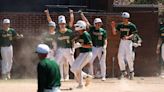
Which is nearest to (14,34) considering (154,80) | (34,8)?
(34,8)

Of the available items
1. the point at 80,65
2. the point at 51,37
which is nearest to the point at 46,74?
the point at 80,65

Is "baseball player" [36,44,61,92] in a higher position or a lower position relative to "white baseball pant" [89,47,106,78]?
higher

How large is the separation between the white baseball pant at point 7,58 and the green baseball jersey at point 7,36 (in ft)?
0.57

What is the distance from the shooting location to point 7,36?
60.3 feet

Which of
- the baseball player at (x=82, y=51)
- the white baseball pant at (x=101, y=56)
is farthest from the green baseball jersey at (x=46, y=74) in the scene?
the white baseball pant at (x=101, y=56)

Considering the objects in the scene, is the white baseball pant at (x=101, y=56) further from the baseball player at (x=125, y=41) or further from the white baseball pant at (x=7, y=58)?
the white baseball pant at (x=7, y=58)

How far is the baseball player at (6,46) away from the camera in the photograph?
1839 centimetres

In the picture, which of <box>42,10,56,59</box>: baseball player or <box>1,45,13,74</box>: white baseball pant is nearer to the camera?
<box>42,10,56,59</box>: baseball player

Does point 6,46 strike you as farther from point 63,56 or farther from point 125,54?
point 125,54

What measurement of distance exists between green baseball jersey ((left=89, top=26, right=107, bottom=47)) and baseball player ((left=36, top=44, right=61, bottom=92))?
8.28 metres

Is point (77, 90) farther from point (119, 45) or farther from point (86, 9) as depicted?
point (86, 9)

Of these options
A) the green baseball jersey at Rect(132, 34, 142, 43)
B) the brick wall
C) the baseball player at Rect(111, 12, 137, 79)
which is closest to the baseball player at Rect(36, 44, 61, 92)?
the baseball player at Rect(111, 12, 137, 79)

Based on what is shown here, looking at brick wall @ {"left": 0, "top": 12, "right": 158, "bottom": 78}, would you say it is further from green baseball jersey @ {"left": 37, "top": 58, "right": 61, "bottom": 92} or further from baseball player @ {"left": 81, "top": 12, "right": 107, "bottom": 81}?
green baseball jersey @ {"left": 37, "top": 58, "right": 61, "bottom": 92}

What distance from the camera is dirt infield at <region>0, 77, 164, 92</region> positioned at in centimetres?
1576
